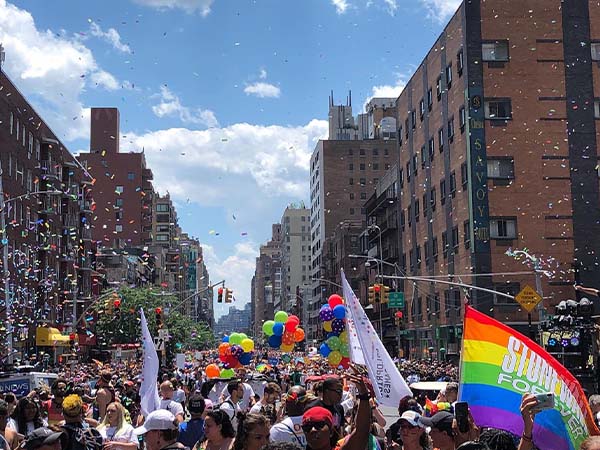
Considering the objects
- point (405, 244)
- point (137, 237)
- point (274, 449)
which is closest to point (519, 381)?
point (274, 449)

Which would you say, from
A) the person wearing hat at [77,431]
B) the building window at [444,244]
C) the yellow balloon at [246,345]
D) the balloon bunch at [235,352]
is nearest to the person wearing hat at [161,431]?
the person wearing hat at [77,431]

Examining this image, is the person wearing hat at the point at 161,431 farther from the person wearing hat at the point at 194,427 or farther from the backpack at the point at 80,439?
the person wearing hat at the point at 194,427

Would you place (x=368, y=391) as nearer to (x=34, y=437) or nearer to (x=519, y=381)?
(x=519, y=381)

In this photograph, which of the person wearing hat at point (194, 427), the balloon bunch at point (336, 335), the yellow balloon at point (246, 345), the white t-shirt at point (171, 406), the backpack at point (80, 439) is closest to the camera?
the backpack at point (80, 439)

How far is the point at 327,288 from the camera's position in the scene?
385ft

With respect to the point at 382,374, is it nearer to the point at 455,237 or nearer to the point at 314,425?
the point at 314,425

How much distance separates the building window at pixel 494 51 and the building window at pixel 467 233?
341 inches

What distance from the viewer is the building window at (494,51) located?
4369 centimetres

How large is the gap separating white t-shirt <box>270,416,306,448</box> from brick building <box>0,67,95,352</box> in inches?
1349

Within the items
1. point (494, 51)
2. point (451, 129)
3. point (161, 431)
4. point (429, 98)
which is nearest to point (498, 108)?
point (494, 51)

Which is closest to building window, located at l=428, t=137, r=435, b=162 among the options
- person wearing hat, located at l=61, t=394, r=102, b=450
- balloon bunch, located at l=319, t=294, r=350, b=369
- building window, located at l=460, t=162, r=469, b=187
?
building window, located at l=460, t=162, r=469, b=187

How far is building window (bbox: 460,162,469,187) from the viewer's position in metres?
43.7

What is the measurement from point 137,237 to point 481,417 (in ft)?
398

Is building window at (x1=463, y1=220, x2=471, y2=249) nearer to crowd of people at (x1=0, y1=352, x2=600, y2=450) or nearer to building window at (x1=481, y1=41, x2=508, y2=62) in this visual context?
building window at (x1=481, y1=41, x2=508, y2=62)
